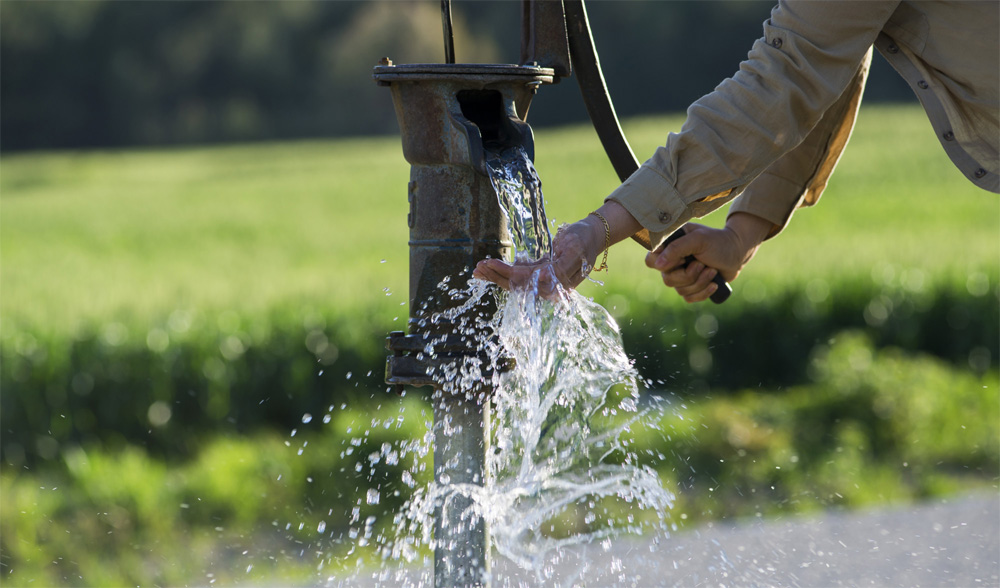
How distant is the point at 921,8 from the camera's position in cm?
163

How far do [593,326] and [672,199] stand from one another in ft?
1.22

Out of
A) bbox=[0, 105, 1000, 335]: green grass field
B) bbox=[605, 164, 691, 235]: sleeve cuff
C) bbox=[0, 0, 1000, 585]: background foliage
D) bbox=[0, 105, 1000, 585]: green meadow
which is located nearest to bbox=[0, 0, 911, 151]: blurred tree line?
bbox=[0, 105, 1000, 335]: green grass field

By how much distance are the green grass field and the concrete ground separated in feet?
8.96

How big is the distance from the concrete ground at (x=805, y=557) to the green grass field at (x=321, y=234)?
2.73 meters

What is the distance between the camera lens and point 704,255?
78.1 inches

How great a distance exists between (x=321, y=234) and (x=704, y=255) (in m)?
7.47

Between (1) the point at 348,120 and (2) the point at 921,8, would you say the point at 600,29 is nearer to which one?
(1) the point at 348,120

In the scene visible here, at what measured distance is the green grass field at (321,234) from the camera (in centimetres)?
577

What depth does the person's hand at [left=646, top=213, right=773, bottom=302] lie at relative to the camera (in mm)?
1948

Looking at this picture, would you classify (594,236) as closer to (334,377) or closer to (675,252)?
(675,252)

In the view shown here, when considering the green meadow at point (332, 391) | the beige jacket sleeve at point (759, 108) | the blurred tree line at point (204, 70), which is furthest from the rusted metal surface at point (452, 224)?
the blurred tree line at point (204, 70)

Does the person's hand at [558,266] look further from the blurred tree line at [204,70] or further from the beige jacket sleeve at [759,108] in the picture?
the blurred tree line at [204,70]

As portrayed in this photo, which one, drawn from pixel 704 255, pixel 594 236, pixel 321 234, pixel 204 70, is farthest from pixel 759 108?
pixel 204 70

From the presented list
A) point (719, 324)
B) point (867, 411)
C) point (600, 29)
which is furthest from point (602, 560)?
point (600, 29)
